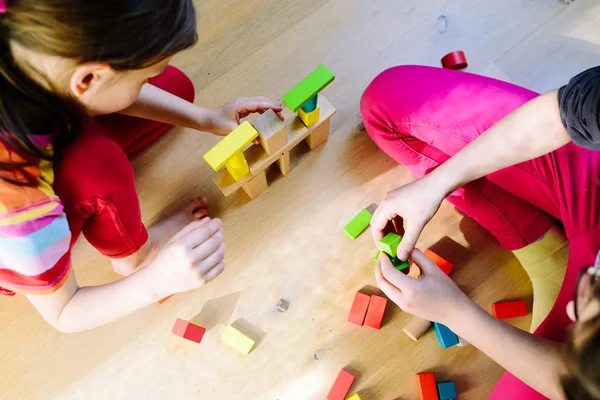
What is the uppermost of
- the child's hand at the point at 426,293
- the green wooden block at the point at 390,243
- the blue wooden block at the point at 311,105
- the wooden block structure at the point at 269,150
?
the blue wooden block at the point at 311,105

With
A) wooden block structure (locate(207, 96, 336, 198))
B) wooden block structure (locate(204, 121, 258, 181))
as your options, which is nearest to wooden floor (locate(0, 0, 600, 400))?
wooden block structure (locate(207, 96, 336, 198))

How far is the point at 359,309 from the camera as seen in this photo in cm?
96

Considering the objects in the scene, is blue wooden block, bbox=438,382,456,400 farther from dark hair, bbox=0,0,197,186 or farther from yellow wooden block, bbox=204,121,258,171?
dark hair, bbox=0,0,197,186

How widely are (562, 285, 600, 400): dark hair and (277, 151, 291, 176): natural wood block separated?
0.61 metres

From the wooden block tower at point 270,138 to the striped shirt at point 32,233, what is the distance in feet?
0.82

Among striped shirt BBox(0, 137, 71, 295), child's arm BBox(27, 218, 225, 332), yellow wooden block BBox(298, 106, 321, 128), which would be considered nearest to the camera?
striped shirt BBox(0, 137, 71, 295)

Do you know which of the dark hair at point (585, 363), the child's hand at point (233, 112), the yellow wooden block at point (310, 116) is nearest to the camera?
the dark hair at point (585, 363)

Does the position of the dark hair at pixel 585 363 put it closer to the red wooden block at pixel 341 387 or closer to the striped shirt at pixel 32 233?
the red wooden block at pixel 341 387

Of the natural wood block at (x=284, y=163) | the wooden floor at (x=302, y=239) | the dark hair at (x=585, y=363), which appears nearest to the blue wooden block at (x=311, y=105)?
the natural wood block at (x=284, y=163)

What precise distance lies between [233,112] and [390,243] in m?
0.44

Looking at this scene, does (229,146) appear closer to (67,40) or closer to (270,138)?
(270,138)

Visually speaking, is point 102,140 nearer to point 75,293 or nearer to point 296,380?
point 75,293

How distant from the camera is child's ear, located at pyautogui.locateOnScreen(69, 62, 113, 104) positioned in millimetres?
552

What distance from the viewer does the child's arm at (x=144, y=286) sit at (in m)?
0.77
